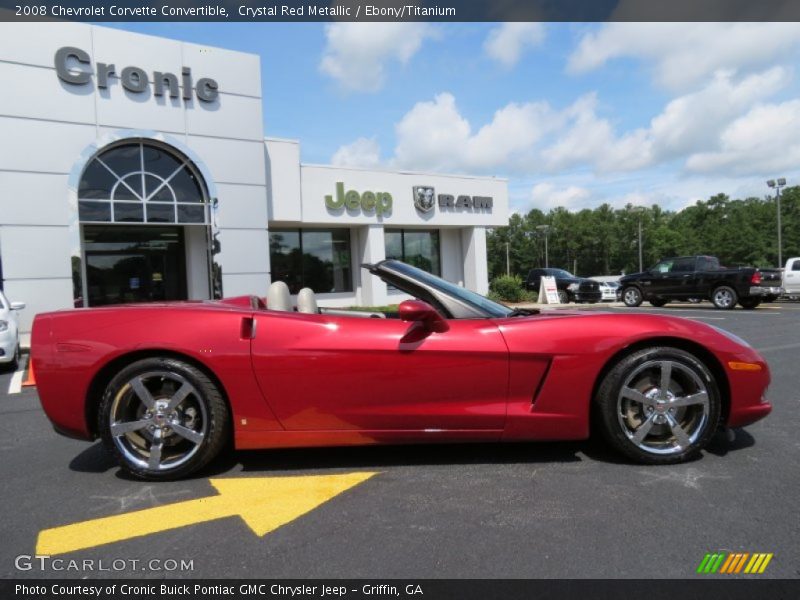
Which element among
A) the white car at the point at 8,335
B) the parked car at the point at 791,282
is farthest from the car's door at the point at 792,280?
the white car at the point at 8,335

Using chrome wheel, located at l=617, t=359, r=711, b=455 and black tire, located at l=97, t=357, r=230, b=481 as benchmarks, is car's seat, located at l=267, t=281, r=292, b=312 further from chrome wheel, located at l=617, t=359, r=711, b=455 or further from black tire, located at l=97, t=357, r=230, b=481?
chrome wheel, located at l=617, t=359, r=711, b=455

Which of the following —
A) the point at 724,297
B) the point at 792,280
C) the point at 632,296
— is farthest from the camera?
the point at 792,280

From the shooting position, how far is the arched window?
13266 mm

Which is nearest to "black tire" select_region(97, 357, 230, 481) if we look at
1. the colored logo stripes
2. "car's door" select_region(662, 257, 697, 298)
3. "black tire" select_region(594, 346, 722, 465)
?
"black tire" select_region(594, 346, 722, 465)

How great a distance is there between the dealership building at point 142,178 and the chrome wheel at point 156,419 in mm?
11391

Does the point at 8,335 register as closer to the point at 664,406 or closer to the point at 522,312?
the point at 522,312

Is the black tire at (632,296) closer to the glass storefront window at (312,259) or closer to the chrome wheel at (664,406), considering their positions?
the glass storefront window at (312,259)

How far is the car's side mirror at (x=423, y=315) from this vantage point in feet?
9.82

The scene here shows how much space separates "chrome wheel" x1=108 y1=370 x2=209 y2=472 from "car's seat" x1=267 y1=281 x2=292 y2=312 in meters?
0.75

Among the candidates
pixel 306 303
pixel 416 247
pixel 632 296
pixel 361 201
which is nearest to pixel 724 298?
pixel 632 296

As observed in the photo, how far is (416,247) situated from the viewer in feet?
74.1

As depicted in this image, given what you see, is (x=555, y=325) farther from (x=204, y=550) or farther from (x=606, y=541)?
(x=204, y=550)

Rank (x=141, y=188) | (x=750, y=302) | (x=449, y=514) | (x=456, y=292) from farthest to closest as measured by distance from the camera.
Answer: (x=750, y=302) < (x=141, y=188) < (x=456, y=292) < (x=449, y=514)

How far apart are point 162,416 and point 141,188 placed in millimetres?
12182
